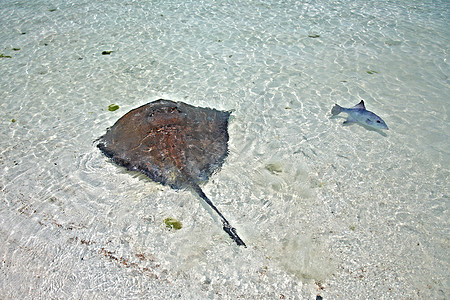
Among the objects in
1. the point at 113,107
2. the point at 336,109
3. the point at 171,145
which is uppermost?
the point at 171,145

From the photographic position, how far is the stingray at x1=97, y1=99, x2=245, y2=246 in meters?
3.53

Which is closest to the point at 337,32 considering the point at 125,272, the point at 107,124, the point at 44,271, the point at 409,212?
the point at 409,212

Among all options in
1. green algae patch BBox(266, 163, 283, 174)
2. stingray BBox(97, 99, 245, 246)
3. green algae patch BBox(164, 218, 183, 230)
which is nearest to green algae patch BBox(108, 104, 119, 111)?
stingray BBox(97, 99, 245, 246)

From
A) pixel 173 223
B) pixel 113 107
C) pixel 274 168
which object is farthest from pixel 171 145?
pixel 113 107

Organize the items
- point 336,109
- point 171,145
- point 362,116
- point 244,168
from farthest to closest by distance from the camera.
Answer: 1. point 336,109
2. point 362,116
3. point 244,168
4. point 171,145

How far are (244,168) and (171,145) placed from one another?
1056mm

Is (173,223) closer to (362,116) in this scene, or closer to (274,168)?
(274,168)

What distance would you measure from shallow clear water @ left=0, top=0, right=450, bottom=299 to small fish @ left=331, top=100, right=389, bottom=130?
18cm

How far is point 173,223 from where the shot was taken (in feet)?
11.4

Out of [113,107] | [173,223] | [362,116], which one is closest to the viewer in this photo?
[173,223]

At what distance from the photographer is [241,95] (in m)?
5.51

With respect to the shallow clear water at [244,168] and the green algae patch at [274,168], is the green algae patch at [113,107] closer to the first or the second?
the shallow clear water at [244,168]

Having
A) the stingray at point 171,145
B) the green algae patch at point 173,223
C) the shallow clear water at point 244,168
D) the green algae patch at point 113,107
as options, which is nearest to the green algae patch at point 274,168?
the shallow clear water at point 244,168

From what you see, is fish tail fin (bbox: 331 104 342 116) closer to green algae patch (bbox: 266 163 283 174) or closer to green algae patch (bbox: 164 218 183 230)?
green algae patch (bbox: 266 163 283 174)
